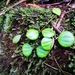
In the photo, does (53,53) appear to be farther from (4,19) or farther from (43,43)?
(4,19)

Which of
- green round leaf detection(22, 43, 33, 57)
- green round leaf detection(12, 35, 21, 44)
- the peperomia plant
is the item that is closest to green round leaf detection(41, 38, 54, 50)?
the peperomia plant

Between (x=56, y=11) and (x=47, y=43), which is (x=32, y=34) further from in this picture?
(x=56, y=11)

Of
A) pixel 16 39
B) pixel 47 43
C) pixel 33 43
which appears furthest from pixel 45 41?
pixel 16 39

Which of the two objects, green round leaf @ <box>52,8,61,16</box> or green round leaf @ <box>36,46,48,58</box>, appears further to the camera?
green round leaf @ <box>52,8,61,16</box>

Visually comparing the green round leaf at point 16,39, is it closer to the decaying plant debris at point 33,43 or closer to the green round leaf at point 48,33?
the decaying plant debris at point 33,43

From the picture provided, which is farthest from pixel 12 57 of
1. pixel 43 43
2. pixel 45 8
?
pixel 45 8

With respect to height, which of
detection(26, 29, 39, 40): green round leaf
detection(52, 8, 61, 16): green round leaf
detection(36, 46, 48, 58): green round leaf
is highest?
detection(52, 8, 61, 16): green round leaf

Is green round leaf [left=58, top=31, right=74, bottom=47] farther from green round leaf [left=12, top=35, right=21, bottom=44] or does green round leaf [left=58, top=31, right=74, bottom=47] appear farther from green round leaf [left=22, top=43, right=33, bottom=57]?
green round leaf [left=12, top=35, right=21, bottom=44]
